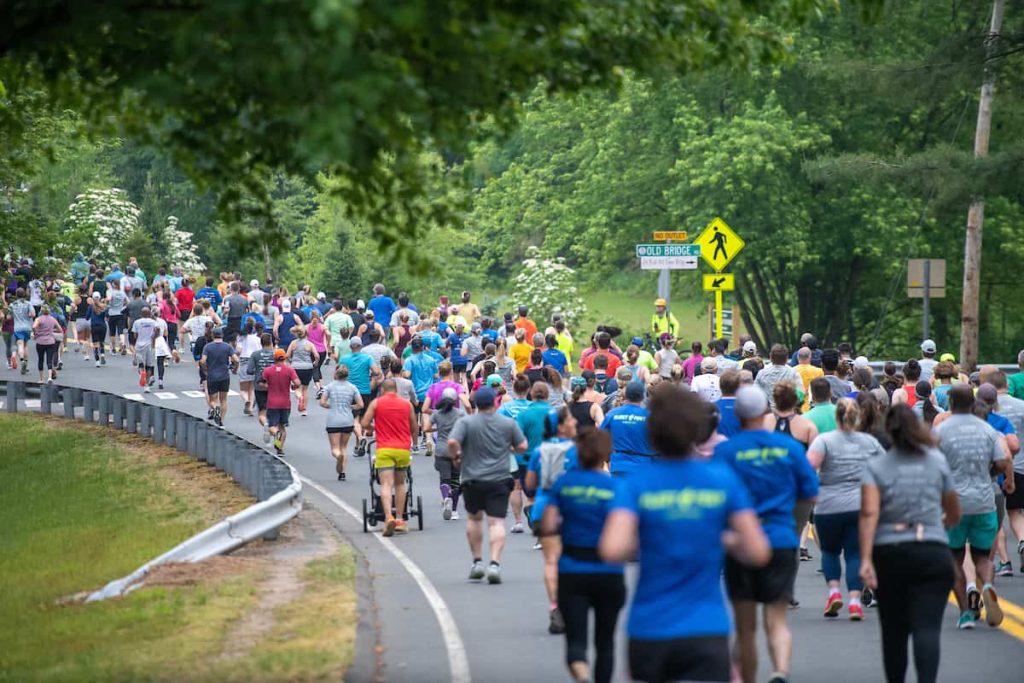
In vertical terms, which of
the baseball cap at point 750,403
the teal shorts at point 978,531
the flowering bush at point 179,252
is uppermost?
the flowering bush at point 179,252

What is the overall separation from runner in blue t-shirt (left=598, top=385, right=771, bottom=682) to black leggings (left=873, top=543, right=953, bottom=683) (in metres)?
2.58

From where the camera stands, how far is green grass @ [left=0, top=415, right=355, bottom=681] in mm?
11734

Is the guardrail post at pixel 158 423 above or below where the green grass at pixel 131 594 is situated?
above

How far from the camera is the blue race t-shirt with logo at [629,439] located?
1561 cm

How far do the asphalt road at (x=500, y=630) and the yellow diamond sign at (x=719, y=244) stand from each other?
10264mm

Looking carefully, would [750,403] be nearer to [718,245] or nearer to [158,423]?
[718,245]

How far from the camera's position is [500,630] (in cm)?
1302

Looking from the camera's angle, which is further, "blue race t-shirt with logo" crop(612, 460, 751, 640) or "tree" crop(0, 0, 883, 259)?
"tree" crop(0, 0, 883, 259)

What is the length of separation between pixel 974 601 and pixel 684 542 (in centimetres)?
675

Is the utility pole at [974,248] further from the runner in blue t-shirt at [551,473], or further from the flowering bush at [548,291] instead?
the runner in blue t-shirt at [551,473]

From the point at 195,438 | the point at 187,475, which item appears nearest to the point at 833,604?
the point at 187,475

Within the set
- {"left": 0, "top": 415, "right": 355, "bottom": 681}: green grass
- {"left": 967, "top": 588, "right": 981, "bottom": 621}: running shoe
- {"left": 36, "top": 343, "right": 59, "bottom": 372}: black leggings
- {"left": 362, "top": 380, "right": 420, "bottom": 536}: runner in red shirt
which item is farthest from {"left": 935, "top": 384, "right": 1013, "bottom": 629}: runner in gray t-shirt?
{"left": 36, "top": 343, "right": 59, "bottom": 372}: black leggings

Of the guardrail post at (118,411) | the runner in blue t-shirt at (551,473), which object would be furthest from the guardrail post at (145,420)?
the runner in blue t-shirt at (551,473)

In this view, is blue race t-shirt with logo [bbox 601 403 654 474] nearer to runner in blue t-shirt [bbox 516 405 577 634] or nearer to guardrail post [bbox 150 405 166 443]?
runner in blue t-shirt [bbox 516 405 577 634]
